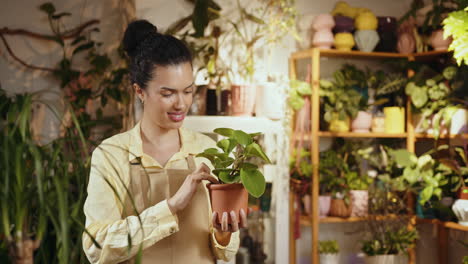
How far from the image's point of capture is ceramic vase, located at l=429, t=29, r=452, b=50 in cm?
365

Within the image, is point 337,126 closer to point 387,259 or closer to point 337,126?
point 337,126

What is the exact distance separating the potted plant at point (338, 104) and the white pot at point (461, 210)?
0.87m

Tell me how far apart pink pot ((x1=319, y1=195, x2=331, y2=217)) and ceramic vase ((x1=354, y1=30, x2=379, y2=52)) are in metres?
1.07

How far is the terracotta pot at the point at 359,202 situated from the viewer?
12.4ft

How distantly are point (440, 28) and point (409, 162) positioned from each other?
36.4 inches

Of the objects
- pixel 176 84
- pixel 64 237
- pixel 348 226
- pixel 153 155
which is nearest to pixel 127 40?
pixel 176 84

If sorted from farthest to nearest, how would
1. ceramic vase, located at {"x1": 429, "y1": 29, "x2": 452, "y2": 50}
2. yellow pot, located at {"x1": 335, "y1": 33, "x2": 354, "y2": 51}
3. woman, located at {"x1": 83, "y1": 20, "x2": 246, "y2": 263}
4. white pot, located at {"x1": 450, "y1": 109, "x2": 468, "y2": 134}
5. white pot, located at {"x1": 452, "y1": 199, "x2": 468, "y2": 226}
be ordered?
yellow pot, located at {"x1": 335, "y1": 33, "x2": 354, "y2": 51} < ceramic vase, located at {"x1": 429, "y1": 29, "x2": 452, "y2": 50} < white pot, located at {"x1": 450, "y1": 109, "x2": 468, "y2": 134} < white pot, located at {"x1": 452, "y1": 199, "x2": 468, "y2": 226} < woman, located at {"x1": 83, "y1": 20, "x2": 246, "y2": 263}

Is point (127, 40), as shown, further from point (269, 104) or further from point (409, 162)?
point (409, 162)

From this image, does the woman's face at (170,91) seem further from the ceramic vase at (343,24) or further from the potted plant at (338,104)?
the ceramic vase at (343,24)

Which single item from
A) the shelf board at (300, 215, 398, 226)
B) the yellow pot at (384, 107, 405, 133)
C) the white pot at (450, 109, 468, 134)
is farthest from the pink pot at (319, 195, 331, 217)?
the white pot at (450, 109, 468, 134)

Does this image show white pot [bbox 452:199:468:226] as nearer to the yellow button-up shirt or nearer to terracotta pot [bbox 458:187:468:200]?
terracotta pot [bbox 458:187:468:200]

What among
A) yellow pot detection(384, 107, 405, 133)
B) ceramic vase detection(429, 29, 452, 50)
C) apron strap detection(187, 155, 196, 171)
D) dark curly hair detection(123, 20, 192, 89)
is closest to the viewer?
dark curly hair detection(123, 20, 192, 89)

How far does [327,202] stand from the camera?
374cm

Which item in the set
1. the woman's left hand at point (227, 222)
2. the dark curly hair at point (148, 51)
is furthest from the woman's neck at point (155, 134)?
the woman's left hand at point (227, 222)
